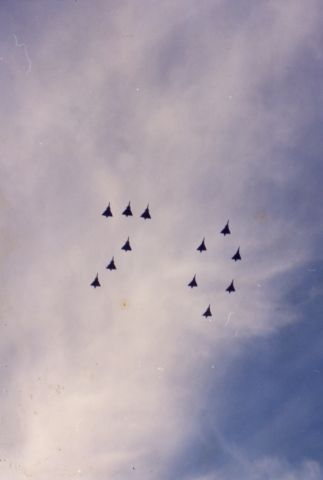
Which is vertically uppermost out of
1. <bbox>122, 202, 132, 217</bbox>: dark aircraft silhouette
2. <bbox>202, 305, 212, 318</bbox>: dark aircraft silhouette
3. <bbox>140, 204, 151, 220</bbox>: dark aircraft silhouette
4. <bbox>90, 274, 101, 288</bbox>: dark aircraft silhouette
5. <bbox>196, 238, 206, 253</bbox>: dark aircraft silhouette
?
<bbox>122, 202, 132, 217</bbox>: dark aircraft silhouette

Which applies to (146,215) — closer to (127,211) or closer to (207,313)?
(127,211)

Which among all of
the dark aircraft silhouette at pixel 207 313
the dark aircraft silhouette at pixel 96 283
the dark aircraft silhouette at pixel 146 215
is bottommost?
the dark aircraft silhouette at pixel 207 313

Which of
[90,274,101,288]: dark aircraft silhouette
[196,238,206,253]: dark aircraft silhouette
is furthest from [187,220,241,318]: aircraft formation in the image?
[90,274,101,288]: dark aircraft silhouette

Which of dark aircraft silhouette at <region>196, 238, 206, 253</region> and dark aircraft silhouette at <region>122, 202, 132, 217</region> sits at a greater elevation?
dark aircraft silhouette at <region>122, 202, 132, 217</region>

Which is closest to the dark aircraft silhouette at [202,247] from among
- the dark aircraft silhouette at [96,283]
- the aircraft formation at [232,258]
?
the aircraft formation at [232,258]

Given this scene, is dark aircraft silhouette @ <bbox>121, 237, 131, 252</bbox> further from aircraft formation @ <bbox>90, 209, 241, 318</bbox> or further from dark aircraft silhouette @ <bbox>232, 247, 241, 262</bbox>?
dark aircraft silhouette @ <bbox>232, 247, 241, 262</bbox>

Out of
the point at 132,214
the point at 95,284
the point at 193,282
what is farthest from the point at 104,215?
the point at 193,282

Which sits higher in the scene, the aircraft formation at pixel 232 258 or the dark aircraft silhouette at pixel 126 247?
the dark aircraft silhouette at pixel 126 247

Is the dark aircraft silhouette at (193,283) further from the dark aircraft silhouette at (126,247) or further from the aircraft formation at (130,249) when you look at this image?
the dark aircraft silhouette at (126,247)

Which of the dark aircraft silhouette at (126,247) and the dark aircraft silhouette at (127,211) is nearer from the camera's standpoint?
the dark aircraft silhouette at (127,211)

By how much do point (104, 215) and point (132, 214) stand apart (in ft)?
15.3

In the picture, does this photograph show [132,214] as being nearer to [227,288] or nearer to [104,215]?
[104,215]

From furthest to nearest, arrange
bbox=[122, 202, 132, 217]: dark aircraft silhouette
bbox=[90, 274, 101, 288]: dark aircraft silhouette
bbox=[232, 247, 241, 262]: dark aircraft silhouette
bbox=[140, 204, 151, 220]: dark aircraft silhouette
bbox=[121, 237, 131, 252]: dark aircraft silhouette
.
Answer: bbox=[232, 247, 241, 262]: dark aircraft silhouette < bbox=[90, 274, 101, 288]: dark aircraft silhouette < bbox=[121, 237, 131, 252]: dark aircraft silhouette < bbox=[140, 204, 151, 220]: dark aircraft silhouette < bbox=[122, 202, 132, 217]: dark aircraft silhouette

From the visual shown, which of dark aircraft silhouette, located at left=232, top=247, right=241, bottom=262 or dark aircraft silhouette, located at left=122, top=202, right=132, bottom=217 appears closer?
dark aircraft silhouette, located at left=122, top=202, right=132, bottom=217
